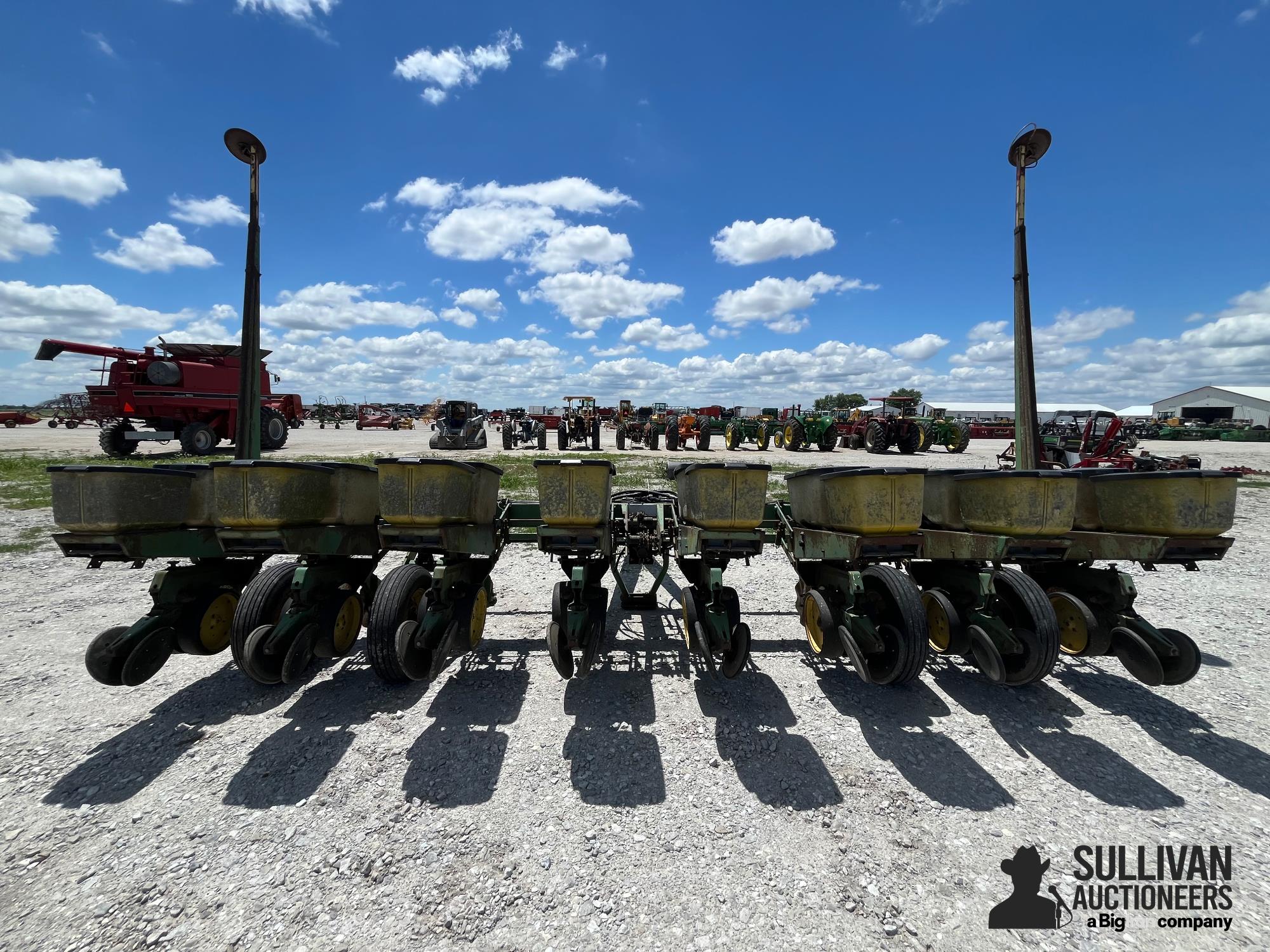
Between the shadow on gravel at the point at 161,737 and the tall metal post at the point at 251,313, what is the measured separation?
1.90m

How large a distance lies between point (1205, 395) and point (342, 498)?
123 metres

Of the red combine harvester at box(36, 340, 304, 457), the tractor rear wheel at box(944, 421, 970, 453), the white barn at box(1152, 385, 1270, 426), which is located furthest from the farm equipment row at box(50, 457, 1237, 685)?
the white barn at box(1152, 385, 1270, 426)

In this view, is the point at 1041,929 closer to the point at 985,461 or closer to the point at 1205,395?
the point at 985,461

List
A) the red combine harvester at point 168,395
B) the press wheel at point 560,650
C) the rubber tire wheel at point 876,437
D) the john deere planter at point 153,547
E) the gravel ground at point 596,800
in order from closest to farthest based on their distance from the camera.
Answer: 1. the gravel ground at point 596,800
2. the john deere planter at point 153,547
3. the press wheel at point 560,650
4. the red combine harvester at point 168,395
5. the rubber tire wheel at point 876,437

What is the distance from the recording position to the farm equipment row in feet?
11.9

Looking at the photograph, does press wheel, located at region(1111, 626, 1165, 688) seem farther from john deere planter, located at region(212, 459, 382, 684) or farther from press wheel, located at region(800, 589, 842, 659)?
john deere planter, located at region(212, 459, 382, 684)

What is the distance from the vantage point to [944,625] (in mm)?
4223

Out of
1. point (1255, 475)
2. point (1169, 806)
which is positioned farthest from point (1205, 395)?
point (1169, 806)

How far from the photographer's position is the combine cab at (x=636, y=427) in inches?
1084

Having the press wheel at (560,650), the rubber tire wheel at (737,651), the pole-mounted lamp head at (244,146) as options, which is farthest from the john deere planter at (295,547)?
the pole-mounted lamp head at (244,146)

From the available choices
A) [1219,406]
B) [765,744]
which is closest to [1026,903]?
[765,744]

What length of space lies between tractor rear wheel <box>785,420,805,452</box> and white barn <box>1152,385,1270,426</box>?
75.6m

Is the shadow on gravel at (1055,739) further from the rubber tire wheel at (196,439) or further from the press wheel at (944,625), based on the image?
the rubber tire wheel at (196,439)

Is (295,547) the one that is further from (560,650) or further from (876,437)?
(876,437)
